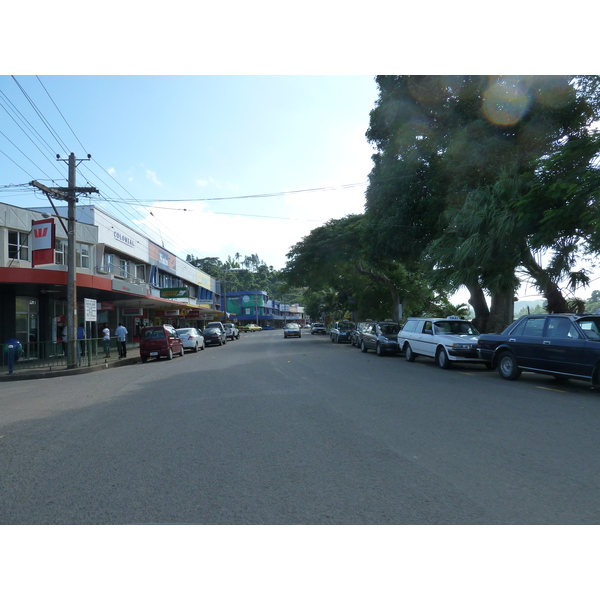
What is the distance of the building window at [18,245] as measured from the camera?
23094mm

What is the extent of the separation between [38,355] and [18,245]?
24.2ft

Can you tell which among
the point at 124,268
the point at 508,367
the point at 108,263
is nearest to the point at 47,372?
the point at 108,263

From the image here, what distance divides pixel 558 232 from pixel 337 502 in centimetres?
1116

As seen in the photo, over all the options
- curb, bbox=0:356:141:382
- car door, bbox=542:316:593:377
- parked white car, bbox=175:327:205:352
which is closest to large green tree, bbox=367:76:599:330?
car door, bbox=542:316:593:377

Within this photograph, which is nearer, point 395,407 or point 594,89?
point 395,407

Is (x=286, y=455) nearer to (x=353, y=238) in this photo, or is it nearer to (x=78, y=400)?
(x=78, y=400)

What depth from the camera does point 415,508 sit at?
4.02 metres

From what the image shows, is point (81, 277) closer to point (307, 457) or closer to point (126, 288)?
point (126, 288)

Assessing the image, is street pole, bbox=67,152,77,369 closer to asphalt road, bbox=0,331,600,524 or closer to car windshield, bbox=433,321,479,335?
asphalt road, bbox=0,331,600,524

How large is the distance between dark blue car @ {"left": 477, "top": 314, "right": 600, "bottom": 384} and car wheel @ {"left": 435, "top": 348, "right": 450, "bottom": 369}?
243 cm

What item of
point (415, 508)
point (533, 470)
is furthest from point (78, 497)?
point (533, 470)

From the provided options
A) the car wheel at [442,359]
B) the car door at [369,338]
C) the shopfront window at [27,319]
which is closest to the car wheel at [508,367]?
the car wheel at [442,359]

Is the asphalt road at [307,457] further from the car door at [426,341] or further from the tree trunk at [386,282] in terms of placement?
the tree trunk at [386,282]

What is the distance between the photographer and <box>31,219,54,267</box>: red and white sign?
65.9 feet
